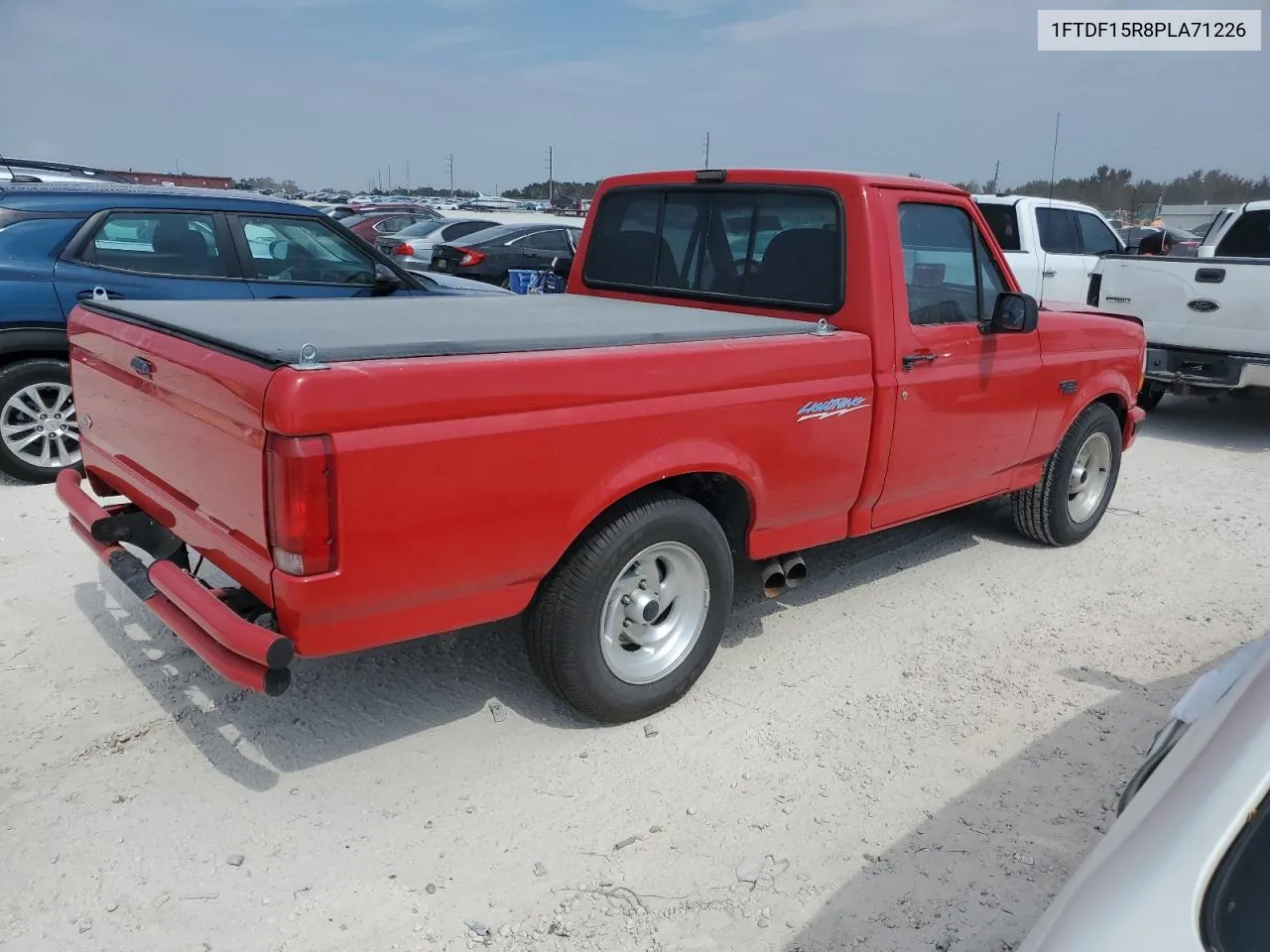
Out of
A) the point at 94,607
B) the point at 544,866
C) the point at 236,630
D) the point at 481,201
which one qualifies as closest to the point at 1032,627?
the point at 544,866

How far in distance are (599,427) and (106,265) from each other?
4533 mm

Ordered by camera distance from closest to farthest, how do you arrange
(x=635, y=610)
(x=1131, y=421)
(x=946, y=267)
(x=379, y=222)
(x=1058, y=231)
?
(x=635, y=610) < (x=946, y=267) < (x=1131, y=421) < (x=1058, y=231) < (x=379, y=222)

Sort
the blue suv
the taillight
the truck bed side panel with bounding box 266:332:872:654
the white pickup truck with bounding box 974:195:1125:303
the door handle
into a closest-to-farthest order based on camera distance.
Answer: the taillight → the truck bed side panel with bounding box 266:332:872:654 → the door handle → the blue suv → the white pickup truck with bounding box 974:195:1125:303

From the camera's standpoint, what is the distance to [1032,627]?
464 centimetres

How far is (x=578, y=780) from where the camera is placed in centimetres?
331

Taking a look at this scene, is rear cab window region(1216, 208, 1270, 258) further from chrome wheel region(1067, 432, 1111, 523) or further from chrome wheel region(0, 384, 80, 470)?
chrome wheel region(0, 384, 80, 470)

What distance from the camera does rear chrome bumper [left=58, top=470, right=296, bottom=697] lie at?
2.65 metres

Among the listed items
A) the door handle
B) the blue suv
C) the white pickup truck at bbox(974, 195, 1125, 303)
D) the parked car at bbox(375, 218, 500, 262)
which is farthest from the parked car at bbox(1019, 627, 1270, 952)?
the parked car at bbox(375, 218, 500, 262)

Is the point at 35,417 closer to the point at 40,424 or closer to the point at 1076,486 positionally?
the point at 40,424

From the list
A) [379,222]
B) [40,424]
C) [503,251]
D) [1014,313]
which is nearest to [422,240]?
[503,251]

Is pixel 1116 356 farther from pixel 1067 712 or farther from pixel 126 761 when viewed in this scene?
pixel 126 761

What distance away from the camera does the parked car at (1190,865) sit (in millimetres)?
1349

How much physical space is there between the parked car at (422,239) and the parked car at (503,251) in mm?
1179

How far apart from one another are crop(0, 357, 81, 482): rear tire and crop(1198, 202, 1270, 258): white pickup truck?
10.5 metres
